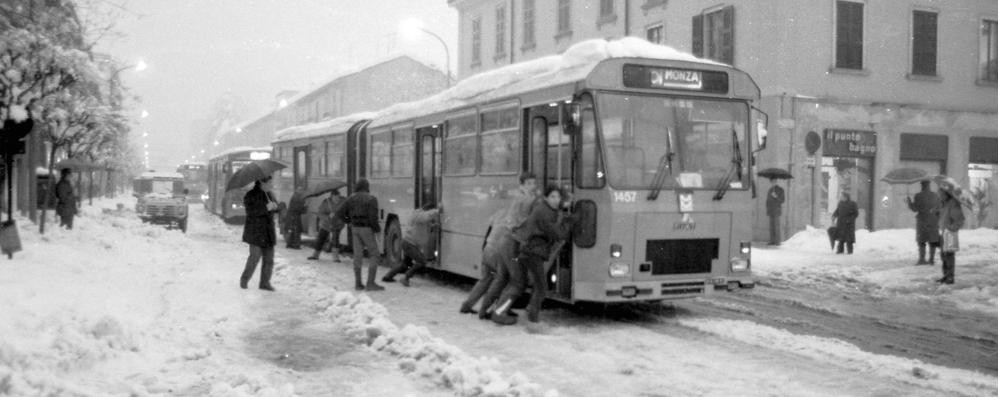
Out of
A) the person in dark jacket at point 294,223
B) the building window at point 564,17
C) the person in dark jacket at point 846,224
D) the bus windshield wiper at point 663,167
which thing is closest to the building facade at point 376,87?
the building window at point 564,17

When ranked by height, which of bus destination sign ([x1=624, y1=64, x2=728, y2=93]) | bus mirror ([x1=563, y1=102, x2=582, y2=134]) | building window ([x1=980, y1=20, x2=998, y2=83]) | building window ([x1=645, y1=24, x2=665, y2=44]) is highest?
building window ([x1=645, y1=24, x2=665, y2=44])

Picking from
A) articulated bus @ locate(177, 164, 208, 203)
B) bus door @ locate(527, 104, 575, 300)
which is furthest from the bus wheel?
articulated bus @ locate(177, 164, 208, 203)

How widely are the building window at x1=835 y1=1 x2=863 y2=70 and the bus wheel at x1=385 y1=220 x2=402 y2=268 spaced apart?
50.1 ft

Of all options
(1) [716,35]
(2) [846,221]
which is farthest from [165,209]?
(2) [846,221]

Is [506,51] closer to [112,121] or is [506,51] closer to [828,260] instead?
[112,121]

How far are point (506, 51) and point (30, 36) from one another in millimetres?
23891

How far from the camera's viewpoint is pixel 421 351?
858 centimetres

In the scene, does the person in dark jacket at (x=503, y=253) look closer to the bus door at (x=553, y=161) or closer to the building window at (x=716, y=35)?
the bus door at (x=553, y=161)

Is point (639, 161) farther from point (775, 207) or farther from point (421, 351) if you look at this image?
point (775, 207)

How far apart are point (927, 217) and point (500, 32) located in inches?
944

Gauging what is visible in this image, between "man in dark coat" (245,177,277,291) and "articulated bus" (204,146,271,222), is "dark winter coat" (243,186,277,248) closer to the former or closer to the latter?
"man in dark coat" (245,177,277,291)

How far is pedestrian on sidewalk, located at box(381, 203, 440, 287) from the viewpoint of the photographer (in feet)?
48.1

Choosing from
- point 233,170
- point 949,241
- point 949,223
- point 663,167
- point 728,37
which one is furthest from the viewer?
point 233,170

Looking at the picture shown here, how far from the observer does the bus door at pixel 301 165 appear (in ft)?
77.0
